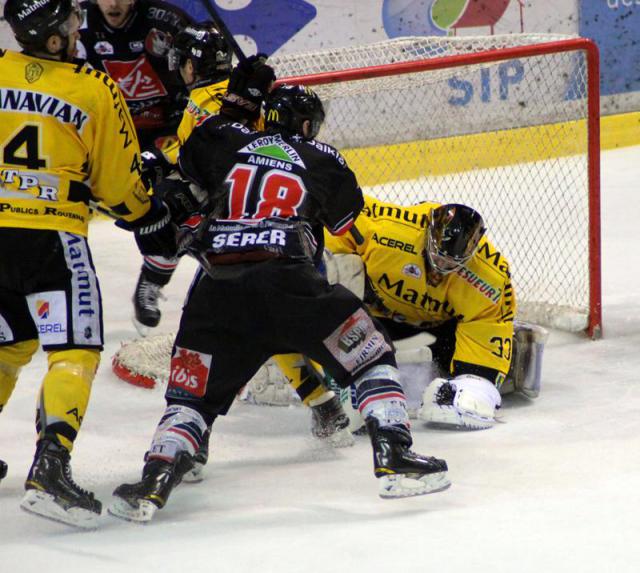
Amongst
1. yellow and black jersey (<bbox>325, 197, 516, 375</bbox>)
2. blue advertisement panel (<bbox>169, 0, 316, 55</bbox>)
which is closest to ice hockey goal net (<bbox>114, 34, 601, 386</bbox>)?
blue advertisement panel (<bbox>169, 0, 316, 55</bbox>)

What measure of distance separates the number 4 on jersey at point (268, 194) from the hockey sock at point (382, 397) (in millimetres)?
415

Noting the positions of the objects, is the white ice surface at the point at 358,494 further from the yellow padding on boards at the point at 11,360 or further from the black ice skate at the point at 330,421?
the yellow padding on boards at the point at 11,360

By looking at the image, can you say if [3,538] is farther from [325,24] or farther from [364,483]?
[325,24]

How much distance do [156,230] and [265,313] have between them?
457mm

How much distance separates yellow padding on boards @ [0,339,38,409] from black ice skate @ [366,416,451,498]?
2.77 ft

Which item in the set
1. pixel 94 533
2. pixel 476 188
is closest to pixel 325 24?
pixel 476 188

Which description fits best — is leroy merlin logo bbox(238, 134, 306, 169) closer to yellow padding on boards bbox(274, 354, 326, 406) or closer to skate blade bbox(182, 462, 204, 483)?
yellow padding on boards bbox(274, 354, 326, 406)

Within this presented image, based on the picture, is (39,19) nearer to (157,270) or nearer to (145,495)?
(145,495)

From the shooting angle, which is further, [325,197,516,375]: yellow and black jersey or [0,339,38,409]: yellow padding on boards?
[325,197,516,375]: yellow and black jersey

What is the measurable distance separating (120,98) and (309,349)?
73 cm

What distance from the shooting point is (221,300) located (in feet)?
9.66

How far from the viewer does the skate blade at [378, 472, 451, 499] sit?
2.92 metres

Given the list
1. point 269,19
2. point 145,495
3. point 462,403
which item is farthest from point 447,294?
point 269,19

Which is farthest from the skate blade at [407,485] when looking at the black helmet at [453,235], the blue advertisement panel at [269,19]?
the blue advertisement panel at [269,19]
